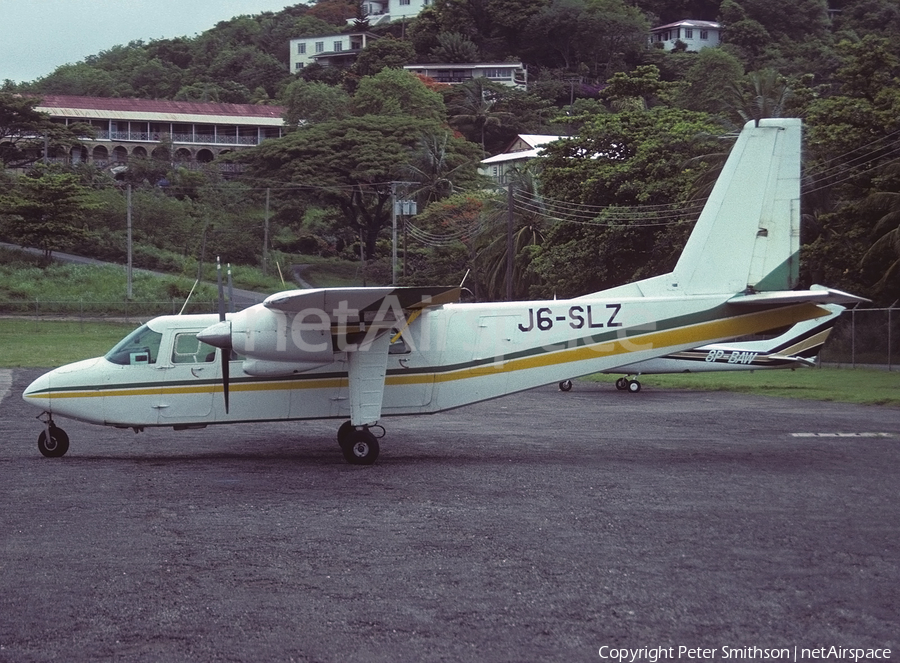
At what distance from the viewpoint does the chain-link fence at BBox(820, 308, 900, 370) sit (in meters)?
37.0

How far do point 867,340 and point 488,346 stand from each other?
1001 inches

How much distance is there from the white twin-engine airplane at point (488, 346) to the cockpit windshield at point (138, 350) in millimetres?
15

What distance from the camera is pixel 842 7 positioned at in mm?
170500

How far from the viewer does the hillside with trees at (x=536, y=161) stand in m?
39.6

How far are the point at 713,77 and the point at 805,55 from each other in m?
38.4

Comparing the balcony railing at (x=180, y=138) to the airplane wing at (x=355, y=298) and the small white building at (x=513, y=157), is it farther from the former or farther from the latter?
the airplane wing at (x=355, y=298)

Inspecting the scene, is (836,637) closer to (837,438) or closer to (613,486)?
(613,486)

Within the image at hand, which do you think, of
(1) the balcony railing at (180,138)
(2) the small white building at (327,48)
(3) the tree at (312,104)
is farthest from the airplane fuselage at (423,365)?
(2) the small white building at (327,48)

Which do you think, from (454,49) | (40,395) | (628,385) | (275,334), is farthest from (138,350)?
(454,49)

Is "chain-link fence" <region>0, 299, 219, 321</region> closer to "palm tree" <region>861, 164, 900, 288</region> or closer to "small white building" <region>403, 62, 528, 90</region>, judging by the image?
"palm tree" <region>861, 164, 900, 288</region>

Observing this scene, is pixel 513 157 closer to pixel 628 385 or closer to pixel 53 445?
pixel 628 385

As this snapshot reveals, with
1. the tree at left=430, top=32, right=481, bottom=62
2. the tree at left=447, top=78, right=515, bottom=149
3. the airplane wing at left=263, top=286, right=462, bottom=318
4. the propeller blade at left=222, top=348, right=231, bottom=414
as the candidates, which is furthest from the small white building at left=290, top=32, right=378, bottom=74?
the airplane wing at left=263, top=286, right=462, bottom=318

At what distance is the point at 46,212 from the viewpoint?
226 feet

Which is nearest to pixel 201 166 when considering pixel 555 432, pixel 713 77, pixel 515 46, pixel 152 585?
pixel 713 77
